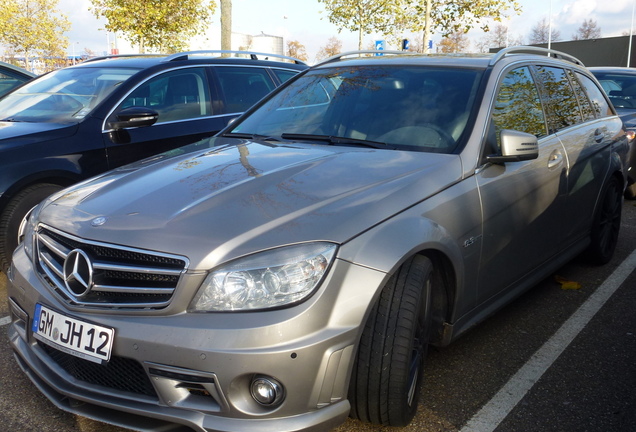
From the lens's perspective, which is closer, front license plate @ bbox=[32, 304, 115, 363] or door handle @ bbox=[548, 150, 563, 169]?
front license plate @ bbox=[32, 304, 115, 363]

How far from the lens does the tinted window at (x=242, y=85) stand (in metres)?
6.08

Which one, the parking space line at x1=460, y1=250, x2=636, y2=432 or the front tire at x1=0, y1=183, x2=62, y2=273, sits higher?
the front tire at x1=0, y1=183, x2=62, y2=273

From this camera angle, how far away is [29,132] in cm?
467

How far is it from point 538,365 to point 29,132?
3.68 m

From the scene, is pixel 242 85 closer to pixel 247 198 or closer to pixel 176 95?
pixel 176 95

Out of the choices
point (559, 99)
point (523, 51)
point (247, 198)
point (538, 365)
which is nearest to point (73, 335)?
point (247, 198)

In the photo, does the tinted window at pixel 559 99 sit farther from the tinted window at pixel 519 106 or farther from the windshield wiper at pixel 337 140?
the windshield wiper at pixel 337 140

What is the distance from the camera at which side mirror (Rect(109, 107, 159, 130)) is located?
4914 millimetres

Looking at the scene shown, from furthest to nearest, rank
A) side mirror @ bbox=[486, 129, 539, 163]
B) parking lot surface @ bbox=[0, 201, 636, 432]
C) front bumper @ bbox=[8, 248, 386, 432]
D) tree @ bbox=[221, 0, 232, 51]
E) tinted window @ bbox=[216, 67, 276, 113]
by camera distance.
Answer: tree @ bbox=[221, 0, 232, 51] < tinted window @ bbox=[216, 67, 276, 113] < side mirror @ bbox=[486, 129, 539, 163] < parking lot surface @ bbox=[0, 201, 636, 432] < front bumper @ bbox=[8, 248, 386, 432]

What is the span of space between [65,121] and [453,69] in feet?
9.67

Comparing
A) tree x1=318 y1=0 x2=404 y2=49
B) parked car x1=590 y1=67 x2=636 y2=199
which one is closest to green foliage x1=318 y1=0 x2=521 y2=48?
tree x1=318 y1=0 x2=404 y2=49

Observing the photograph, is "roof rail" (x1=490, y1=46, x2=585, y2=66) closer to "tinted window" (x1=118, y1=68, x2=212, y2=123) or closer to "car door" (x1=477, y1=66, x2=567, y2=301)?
"car door" (x1=477, y1=66, x2=567, y2=301)

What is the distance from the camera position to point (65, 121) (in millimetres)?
4977

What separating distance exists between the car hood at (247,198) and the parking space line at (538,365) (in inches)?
38.8
